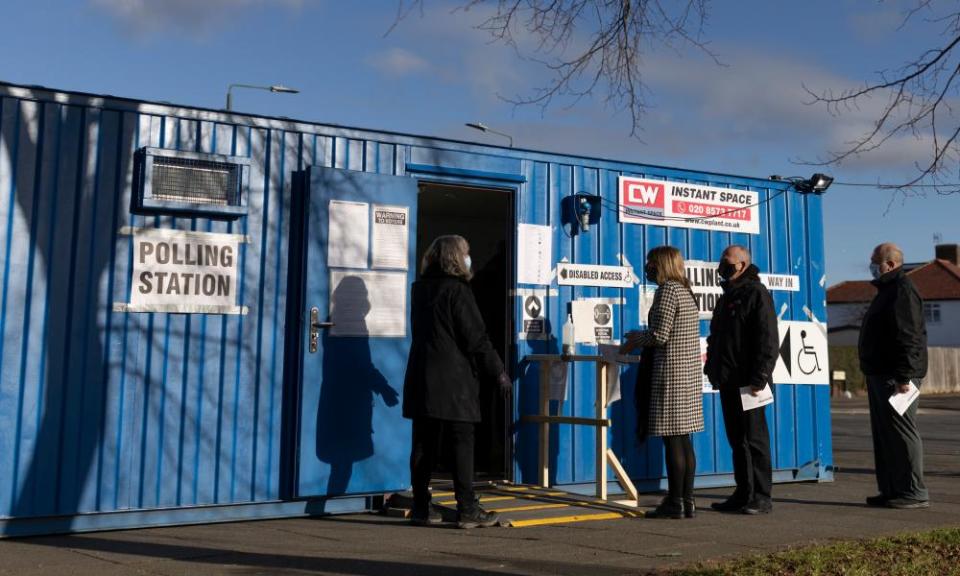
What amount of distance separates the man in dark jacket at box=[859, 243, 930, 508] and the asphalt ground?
0.30 m

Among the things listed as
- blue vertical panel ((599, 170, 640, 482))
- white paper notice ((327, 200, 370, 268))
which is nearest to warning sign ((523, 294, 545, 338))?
blue vertical panel ((599, 170, 640, 482))

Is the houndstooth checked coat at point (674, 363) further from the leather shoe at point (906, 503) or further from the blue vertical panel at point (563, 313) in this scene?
the leather shoe at point (906, 503)

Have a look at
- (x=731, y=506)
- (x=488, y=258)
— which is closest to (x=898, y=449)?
(x=731, y=506)

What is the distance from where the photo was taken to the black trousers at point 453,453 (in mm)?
6609

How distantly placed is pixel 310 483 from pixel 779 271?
497cm

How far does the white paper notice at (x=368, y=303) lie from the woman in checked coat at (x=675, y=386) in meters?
1.69

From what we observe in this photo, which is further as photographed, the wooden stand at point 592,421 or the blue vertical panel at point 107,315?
the wooden stand at point 592,421

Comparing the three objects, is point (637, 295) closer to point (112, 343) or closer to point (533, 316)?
point (533, 316)

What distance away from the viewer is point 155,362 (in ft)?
22.0

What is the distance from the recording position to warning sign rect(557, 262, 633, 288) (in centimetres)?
851

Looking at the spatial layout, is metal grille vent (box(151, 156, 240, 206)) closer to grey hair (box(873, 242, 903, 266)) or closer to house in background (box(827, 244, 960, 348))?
grey hair (box(873, 242, 903, 266))

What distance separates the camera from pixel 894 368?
309 inches

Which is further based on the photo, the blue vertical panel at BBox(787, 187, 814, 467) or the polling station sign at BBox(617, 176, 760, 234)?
the blue vertical panel at BBox(787, 187, 814, 467)

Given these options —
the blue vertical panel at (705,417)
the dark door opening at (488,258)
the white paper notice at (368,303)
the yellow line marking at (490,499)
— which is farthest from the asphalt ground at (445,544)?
the dark door opening at (488,258)
